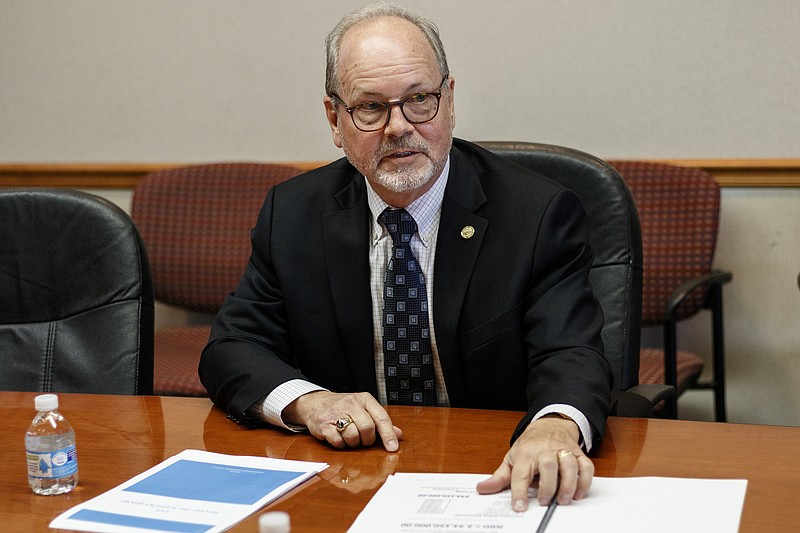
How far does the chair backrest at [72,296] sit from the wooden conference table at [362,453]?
0.27 meters

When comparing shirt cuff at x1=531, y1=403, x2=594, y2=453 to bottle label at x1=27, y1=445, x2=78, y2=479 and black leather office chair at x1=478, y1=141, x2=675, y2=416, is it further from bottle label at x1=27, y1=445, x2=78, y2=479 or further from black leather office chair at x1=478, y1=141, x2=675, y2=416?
bottle label at x1=27, y1=445, x2=78, y2=479

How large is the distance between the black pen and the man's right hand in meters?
0.31

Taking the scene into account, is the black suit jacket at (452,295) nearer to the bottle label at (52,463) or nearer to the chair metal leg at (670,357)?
the bottle label at (52,463)

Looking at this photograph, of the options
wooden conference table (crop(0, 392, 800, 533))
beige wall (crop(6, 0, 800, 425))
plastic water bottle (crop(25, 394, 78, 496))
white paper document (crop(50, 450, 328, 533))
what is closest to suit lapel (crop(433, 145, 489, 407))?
wooden conference table (crop(0, 392, 800, 533))

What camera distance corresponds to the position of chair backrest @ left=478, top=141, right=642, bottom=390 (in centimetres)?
202

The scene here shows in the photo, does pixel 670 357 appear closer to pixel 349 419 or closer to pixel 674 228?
pixel 674 228

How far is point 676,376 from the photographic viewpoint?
2.83m

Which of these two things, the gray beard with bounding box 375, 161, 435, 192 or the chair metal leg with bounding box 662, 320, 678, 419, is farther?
the chair metal leg with bounding box 662, 320, 678, 419

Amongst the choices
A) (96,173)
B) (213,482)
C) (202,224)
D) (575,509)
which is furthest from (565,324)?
(96,173)

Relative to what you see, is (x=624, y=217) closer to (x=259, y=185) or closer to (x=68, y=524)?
(x=68, y=524)

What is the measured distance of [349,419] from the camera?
1.53 metres

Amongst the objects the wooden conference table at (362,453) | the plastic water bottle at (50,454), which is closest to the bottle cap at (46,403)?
the plastic water bottle at (50,454)

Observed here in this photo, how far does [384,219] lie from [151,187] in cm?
185

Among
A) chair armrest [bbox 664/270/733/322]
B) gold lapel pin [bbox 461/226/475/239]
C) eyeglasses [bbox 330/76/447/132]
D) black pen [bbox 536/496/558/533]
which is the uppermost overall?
eyeglasses [bbox 330/76/447/132]
